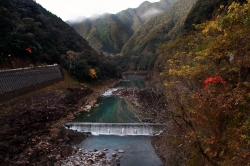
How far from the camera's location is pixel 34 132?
14.1 meters

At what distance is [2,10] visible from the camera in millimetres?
27562

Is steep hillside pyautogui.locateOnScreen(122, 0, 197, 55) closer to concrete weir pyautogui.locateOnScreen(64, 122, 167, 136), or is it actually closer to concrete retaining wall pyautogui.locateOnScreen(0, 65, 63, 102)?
concrete retaining wall pyautogui.locateOnScreen(0, 65, 63, 102)

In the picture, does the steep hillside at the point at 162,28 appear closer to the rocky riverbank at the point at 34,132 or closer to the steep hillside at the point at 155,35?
the steep hillside at the point at 155,35

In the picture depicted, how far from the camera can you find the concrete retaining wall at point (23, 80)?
57.6ft

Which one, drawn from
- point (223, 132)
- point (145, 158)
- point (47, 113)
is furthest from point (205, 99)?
point (47, 113)

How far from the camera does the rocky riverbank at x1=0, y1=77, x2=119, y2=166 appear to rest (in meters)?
11.0

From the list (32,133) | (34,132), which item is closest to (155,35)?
(34,132)

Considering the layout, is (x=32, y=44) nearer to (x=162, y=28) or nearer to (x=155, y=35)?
(x=155, y=35)

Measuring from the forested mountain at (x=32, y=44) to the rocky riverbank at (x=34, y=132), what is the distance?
8.09m

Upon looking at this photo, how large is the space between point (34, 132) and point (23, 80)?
9.26m

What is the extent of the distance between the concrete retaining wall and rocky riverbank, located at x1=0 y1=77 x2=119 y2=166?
0.85 meters

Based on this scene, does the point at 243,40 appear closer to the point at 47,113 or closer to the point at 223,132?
the point at 223,132

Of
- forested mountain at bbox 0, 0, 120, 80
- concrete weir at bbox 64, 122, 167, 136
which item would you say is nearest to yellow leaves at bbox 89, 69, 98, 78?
forested mountain at bbox 0, 0, 120, 80

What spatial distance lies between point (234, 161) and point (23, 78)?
22049 mm
